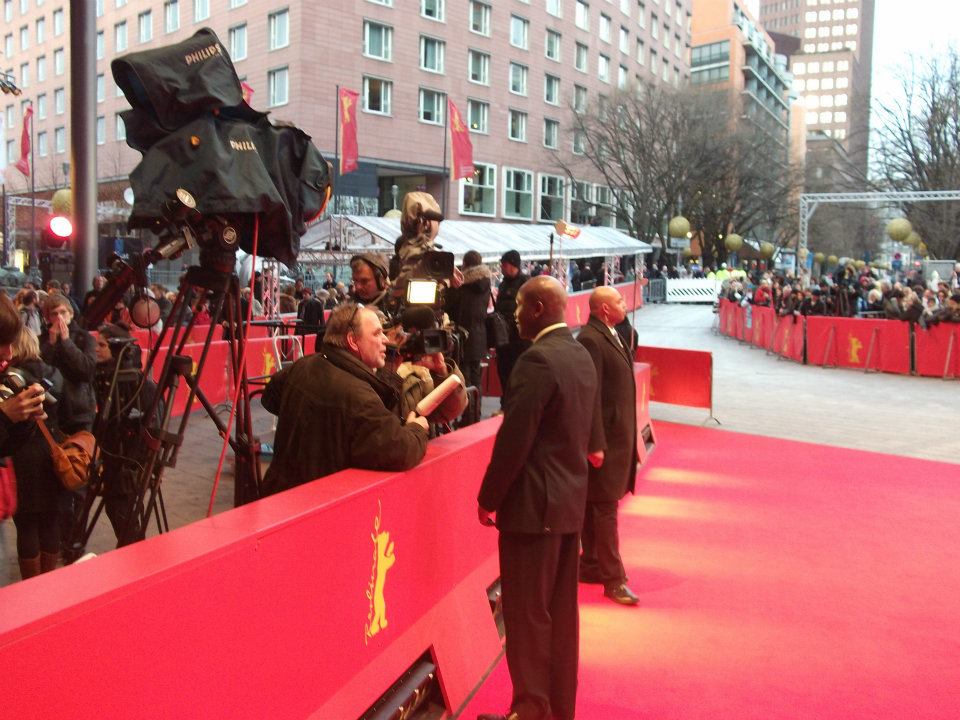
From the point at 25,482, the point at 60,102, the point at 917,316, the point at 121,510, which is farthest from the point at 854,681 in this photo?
the point at 60,102

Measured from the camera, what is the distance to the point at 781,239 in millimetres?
65438

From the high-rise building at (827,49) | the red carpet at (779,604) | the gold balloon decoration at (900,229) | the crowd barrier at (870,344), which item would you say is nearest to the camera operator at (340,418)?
the red carpet at (779,604)

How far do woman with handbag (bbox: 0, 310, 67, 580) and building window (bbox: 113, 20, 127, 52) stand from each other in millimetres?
48765

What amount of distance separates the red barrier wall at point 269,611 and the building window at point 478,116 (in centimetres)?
3852

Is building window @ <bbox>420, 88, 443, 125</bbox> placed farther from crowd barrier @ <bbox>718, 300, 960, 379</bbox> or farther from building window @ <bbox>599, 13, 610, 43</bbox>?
crowd barrier @ <bbox>718, 300, 960, 379</bbox>

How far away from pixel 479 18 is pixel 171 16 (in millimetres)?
15430

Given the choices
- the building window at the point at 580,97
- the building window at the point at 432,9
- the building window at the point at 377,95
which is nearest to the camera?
the building window at the point at 377,95

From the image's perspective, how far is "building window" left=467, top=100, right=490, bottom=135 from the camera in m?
40.7

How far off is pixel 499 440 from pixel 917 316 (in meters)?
16.3

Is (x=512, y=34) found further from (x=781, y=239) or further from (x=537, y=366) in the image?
(x=537, y=366)

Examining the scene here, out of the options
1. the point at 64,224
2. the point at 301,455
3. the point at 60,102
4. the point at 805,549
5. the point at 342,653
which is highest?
the point at 60,102

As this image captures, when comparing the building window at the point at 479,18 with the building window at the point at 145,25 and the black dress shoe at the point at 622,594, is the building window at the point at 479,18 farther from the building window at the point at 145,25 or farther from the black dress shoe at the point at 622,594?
the black dress shoe at the point at 622,594

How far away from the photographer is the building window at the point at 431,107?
1480 inches

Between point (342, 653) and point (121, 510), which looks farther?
point (121, 510)
